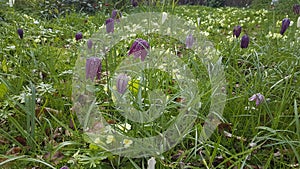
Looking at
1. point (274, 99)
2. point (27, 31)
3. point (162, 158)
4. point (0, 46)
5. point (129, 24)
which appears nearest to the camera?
point (162, 158)

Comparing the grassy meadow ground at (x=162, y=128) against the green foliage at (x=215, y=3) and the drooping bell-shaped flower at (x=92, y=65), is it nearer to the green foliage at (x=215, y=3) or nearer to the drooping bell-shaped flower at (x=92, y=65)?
the drooping bell-shaped flower at (x=92, y=65)

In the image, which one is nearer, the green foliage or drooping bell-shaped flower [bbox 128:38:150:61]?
drooping bell-shaped flower [bbox 128:38:150:61]

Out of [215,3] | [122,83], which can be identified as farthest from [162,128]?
[215,3]

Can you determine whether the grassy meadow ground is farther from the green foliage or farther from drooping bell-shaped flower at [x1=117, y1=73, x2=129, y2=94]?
the green foliage

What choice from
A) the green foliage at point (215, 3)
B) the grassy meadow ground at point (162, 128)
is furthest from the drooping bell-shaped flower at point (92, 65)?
the green foliage at point (215, 3)

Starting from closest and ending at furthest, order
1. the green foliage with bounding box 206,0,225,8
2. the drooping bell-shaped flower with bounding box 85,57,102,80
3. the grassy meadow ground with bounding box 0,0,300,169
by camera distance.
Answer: the grassy meadow ground with bounding box 0,0,300,169
the drooping bell-shaped flower with bounding box 85,57,102,80
the green foliage with bounding box 206,0,225,8

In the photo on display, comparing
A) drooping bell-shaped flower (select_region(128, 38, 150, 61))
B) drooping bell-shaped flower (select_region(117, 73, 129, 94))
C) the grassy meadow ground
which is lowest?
the grassy meadow ground

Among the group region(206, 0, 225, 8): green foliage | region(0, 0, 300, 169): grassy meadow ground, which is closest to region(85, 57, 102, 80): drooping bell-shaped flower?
region(0, 0, 300, 169): grassy meadow ground

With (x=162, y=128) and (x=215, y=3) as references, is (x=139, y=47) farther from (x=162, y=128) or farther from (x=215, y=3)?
(x=215, y=3)

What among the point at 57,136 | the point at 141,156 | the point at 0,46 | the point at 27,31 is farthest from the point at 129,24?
the point at 141,156

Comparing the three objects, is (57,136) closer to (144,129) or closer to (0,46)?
(144,129)

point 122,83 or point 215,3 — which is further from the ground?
point 215,3
